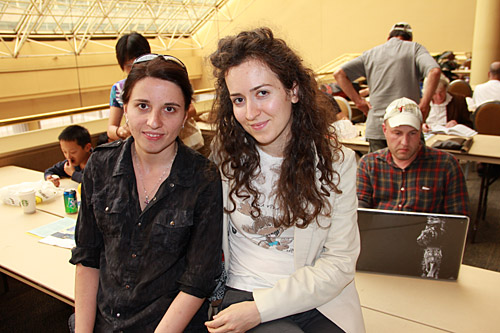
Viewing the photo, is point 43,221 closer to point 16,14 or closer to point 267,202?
point 267,202

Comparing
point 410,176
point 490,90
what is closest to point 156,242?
point 410,176

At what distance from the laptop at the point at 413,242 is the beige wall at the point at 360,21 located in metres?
9.20

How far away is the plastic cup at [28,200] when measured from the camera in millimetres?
2107

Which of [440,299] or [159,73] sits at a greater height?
[159,73]

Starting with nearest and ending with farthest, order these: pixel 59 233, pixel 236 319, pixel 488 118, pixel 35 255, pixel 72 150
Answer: pixel 236 319, pixel 35 255, pixel 59 233, pixel 72 150, pixel 488 118

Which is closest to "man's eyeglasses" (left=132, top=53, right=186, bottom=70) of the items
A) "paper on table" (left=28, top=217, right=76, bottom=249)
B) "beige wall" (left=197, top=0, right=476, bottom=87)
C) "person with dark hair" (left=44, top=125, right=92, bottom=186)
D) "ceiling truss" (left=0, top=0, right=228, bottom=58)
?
"paper on table" (left=28, top=217, right=76, bottom=249)

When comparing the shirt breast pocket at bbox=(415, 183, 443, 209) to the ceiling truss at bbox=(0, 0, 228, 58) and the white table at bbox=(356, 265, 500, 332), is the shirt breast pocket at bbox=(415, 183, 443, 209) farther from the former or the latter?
the ceiling truss at bbox=(0, 0, 228, 58)

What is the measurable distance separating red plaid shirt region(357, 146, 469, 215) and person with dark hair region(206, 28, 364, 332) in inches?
33.5

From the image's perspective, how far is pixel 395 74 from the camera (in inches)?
129

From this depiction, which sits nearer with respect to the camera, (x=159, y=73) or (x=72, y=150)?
(x=159, y=73)

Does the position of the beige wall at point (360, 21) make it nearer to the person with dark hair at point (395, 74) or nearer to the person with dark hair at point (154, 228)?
the person with dark hair at point (395, 74)

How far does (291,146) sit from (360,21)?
1074 centimetres

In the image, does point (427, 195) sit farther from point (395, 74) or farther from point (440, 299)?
point (395, 74)

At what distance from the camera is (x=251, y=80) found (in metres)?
1.14
